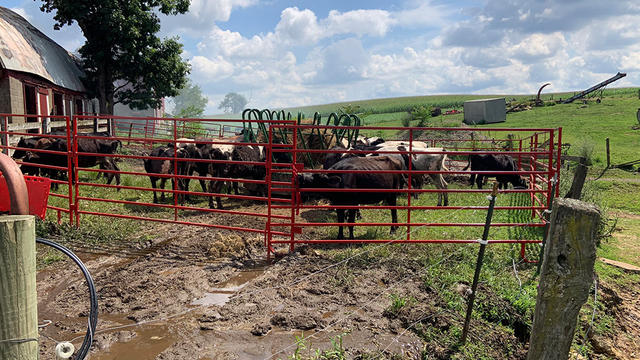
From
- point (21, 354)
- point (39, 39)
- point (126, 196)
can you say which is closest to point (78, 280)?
point (21, 354)

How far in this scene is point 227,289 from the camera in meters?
5.45

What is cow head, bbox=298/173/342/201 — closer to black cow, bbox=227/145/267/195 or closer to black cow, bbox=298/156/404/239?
black cow, bbox=298/156/404/239

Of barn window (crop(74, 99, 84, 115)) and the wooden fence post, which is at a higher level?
barn window (crop(74, 99, 84, 115))

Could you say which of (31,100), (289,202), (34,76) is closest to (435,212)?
(289,202)

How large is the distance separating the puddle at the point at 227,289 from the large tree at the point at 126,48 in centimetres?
2195

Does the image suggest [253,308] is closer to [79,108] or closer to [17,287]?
[17,287]

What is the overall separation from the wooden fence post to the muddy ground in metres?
2.06

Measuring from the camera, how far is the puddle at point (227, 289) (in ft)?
16.6

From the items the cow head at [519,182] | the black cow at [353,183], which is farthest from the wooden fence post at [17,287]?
the cow head at [519,182]

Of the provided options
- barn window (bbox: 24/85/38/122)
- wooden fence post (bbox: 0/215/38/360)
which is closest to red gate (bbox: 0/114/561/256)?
wooden fence post (bbox: 0/215/38/360)

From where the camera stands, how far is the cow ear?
766 centimetres

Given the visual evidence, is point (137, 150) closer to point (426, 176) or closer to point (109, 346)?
point (426, 176)

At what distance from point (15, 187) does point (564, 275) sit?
9.91 ft

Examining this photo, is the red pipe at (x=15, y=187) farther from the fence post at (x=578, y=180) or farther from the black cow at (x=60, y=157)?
the black cow at (x=60, y=157)
